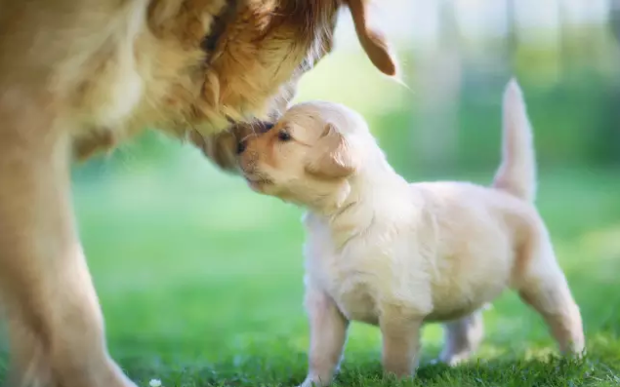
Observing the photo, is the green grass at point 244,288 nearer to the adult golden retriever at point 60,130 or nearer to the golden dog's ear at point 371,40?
the adult golden retriever at point 60,130

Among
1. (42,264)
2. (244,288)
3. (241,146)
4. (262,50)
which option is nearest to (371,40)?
(262,50)

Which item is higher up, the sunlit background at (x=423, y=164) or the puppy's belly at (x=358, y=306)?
the sunlit background at (x=423, y=164)

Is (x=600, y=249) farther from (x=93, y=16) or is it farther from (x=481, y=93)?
(x=93, y=16)

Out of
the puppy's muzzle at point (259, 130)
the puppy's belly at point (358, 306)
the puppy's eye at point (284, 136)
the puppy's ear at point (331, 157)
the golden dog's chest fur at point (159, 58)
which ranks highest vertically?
the golden dog's chest fur at point (159, 58)

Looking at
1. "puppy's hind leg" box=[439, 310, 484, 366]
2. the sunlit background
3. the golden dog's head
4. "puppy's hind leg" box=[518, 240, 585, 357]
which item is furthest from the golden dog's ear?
the sunlit background

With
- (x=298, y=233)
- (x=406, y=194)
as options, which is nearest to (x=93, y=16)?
(x=406, y=194)

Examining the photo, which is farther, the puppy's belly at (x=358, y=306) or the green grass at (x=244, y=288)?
the green grass at (x=244, y=288)

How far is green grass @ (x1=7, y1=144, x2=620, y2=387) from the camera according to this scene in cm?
204

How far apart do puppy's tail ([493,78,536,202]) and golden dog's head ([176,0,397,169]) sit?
490 mm

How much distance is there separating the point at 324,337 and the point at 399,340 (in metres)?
0.18

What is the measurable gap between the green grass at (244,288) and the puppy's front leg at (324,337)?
0.18ft

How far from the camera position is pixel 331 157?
1.75 m

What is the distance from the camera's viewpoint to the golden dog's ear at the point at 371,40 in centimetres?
170

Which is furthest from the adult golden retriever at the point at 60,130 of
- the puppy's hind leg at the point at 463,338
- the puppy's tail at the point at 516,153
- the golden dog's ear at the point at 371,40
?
the puppy's hind leg at the point at 463,338
